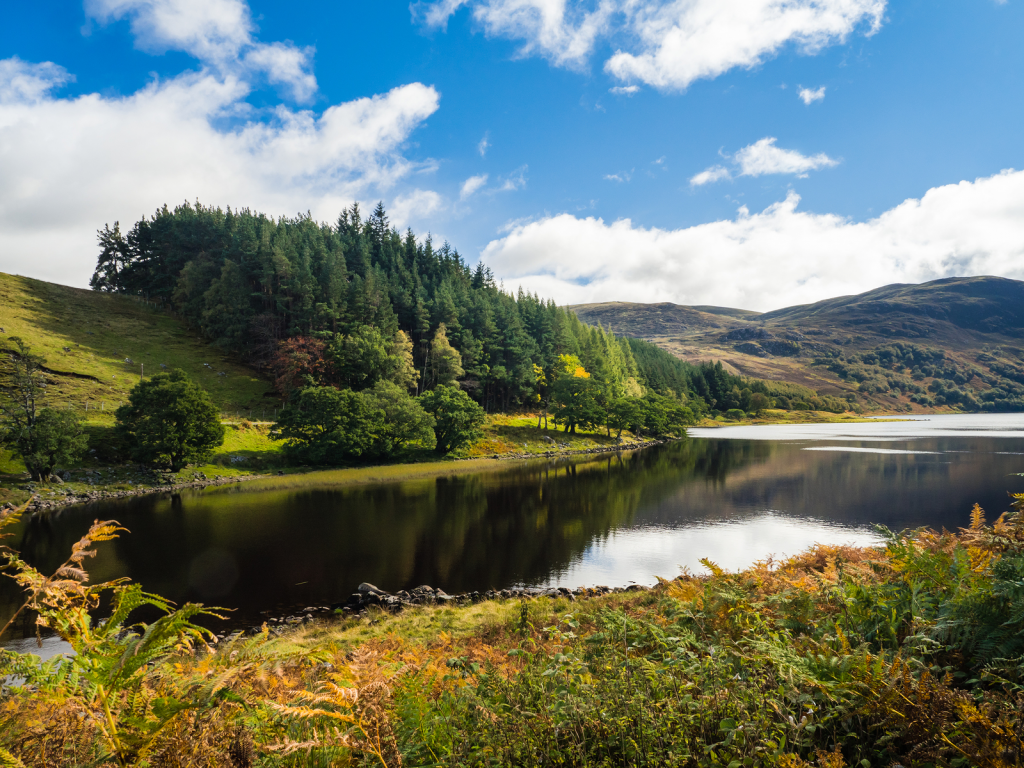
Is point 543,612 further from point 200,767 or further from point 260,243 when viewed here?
point 260,243

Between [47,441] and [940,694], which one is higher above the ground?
[940,694]

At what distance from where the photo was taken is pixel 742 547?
24531 mm

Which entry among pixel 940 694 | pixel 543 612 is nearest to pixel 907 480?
pixel 543 612

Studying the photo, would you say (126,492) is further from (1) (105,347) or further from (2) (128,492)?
(1) (105,347)

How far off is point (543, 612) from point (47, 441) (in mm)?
40074

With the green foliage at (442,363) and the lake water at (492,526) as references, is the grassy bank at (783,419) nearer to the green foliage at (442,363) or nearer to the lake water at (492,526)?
the green foliage at (442,363)

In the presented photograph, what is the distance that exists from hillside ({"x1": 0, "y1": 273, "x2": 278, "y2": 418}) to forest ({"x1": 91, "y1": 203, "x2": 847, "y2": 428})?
12.8 ft

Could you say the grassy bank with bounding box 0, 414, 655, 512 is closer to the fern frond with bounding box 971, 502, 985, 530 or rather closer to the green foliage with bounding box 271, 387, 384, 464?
the green foliage with bounding box 271, 387, 384, 464

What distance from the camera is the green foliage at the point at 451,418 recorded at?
59.1 meters

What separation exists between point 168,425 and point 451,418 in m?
28.2

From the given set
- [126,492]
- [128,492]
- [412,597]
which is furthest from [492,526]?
[126,492]

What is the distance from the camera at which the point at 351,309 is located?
74938 millimetres

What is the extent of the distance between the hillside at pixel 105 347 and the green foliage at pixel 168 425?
9.36 metres

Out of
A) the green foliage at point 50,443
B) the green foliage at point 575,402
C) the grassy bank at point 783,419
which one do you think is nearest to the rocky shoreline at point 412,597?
the green foliage at point 50,443
